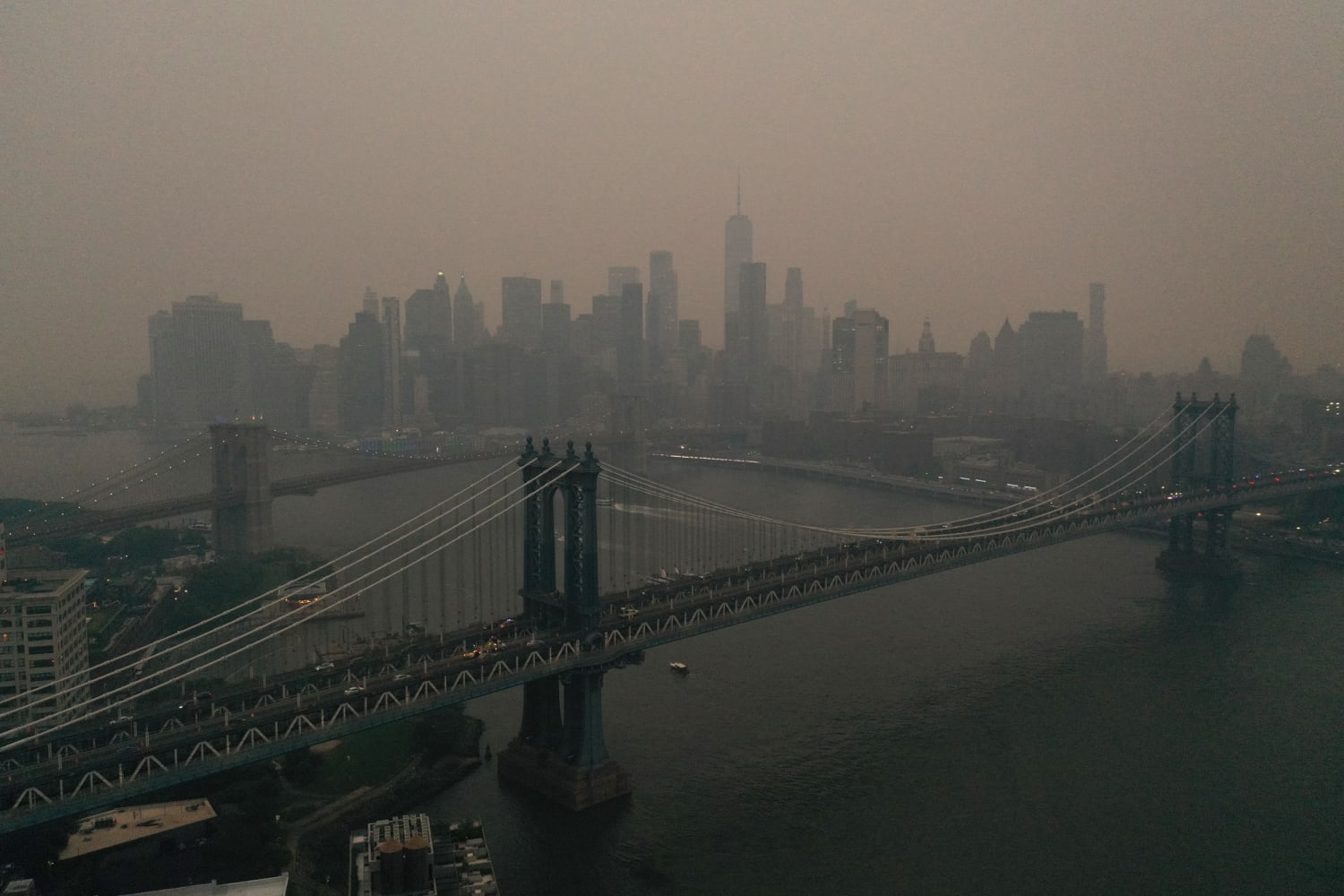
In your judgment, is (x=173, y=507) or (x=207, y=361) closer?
(x=173, y=507)

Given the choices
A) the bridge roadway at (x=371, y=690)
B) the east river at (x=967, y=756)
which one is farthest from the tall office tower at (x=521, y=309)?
the bridge roadway at (x=371, y=690)

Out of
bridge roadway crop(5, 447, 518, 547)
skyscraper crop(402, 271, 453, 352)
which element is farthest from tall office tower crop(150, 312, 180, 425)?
skyscraper crop(402, 271, 453, 352)

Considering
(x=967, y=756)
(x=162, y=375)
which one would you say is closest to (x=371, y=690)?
(x=967, y=756)

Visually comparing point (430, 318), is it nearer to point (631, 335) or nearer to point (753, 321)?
point (631, 335)

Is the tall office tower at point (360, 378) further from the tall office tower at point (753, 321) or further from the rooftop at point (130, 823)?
the rooftop at point (130, 823)

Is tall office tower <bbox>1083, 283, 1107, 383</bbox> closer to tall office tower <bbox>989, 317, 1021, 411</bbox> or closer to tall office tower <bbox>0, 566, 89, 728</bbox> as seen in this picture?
tall office tower <bbox>989, 317, 1021, 411</bbox>
